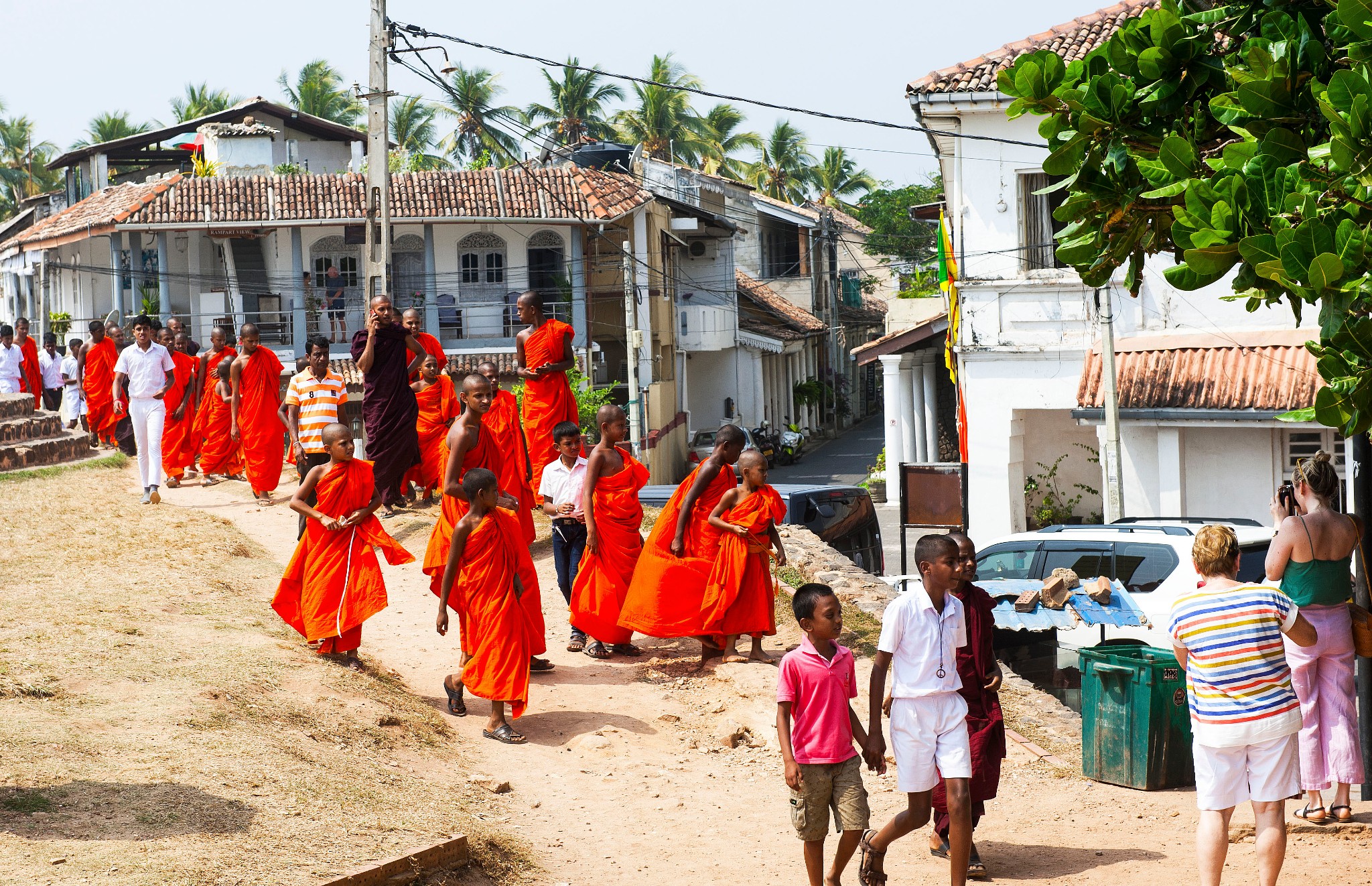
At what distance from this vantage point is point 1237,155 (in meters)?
4.20

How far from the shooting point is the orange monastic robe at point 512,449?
36.3 feet

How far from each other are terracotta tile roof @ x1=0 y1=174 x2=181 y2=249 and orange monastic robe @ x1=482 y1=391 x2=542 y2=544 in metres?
24.6

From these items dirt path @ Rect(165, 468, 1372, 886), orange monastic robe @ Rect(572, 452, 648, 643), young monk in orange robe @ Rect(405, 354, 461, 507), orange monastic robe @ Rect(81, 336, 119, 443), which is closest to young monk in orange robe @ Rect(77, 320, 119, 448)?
orange monastic robe @ Rect(81, 336, 119, 443)

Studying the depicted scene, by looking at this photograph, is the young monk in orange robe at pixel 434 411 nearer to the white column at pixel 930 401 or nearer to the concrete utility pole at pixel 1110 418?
the concrete utility pole at pixel 1110 418

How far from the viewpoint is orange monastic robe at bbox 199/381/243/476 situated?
16.0 m

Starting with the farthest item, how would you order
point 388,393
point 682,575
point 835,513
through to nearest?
point 835,513 < point 388,393 < point 682,575

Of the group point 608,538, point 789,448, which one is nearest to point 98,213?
point 789,448

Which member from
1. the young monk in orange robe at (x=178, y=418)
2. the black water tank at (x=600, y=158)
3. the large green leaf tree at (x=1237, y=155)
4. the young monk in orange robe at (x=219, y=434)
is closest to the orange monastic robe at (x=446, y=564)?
the large green leaf tree at (x=1237, y=155)

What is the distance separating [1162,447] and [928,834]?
1172 centimetres

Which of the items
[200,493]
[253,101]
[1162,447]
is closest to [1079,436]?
[1162,447]

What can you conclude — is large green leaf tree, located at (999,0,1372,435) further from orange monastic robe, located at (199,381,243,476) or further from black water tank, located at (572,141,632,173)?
black water tank, located at (572,141,632,173)

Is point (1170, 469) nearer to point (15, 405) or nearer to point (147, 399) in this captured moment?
point (147, 399)

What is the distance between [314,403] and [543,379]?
6.91ft

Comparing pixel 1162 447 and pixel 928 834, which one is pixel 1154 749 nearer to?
pixel 928 834
